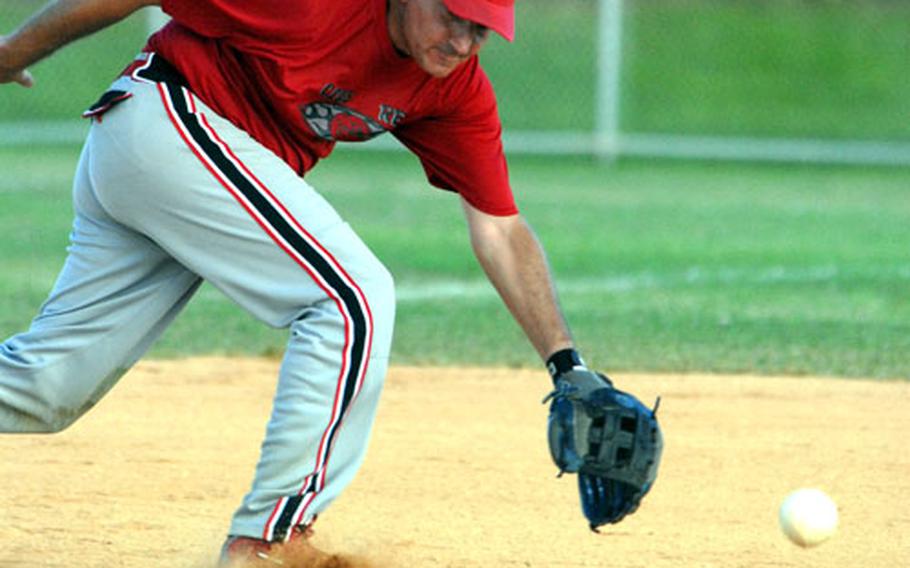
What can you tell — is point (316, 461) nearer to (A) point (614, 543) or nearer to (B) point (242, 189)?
(B) point (242, 189)

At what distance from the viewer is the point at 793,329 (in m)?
8.08

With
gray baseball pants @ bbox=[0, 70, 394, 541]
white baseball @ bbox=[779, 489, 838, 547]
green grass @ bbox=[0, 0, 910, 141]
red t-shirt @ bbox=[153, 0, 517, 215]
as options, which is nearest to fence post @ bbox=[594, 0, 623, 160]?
green grass @ bbox=[0, 0, 910, 141]

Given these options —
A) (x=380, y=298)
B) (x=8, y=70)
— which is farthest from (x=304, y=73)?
(x=8, y=70)

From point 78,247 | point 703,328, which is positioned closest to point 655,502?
point 78,247

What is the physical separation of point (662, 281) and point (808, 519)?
217 inches

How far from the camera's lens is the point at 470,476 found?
529cm

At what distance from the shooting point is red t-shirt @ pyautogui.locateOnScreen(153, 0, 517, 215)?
371 cm

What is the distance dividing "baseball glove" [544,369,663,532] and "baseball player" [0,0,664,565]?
1.84 ft

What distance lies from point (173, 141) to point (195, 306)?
517 centimetres

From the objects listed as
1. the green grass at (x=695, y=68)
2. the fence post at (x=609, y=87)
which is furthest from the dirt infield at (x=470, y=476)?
the green grass at (x=695, y=68)

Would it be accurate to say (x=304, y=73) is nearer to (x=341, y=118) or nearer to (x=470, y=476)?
(x=341, y=118)

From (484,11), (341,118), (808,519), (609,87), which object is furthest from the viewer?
(609,87)

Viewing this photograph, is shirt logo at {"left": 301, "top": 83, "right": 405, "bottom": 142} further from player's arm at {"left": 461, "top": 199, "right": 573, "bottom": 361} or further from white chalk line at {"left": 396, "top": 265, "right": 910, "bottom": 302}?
white chalk line at {"left": 396, "top": 265, "right": 910, "bottom": 302}

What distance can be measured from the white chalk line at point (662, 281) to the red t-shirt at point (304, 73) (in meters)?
4.83
